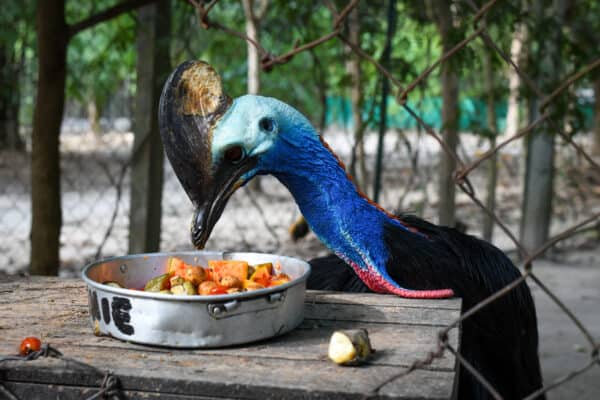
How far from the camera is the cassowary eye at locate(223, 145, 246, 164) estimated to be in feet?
4.01

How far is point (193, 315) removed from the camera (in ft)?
3.47

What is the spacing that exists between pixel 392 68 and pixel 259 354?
81.4 inches

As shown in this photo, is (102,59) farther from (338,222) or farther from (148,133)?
(338,222)

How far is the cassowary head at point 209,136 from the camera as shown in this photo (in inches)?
45.9

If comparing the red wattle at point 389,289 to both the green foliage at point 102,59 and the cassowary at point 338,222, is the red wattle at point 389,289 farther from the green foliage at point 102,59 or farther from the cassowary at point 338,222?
the green foliage at point 102,59

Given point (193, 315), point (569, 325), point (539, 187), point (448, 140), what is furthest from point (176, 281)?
point (539, 187)

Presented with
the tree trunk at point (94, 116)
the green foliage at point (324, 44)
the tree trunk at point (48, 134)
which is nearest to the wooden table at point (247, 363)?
the green foliage at point (324, 44)

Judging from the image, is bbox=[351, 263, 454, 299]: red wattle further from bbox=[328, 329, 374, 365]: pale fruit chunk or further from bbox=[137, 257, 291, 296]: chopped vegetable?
bbox=[328, 329, 374, 365]: pale fruit chunk

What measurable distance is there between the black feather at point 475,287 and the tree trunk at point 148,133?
868 mm

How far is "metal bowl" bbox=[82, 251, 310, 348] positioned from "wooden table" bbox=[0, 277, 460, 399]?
15 millimetres

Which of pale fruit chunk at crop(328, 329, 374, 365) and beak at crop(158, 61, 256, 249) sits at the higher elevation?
beak at crop(158, 61, 256, 249)

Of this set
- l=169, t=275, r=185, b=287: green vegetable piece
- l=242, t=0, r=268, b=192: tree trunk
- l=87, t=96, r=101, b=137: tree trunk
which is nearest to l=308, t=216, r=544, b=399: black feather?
l=169, t=275, r=185, b=287: green vegetable piece

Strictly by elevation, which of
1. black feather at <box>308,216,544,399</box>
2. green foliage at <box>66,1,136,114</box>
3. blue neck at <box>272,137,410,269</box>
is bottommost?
black feather at <box>308,216,544,399</box>

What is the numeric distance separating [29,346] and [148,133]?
1.47 metres
